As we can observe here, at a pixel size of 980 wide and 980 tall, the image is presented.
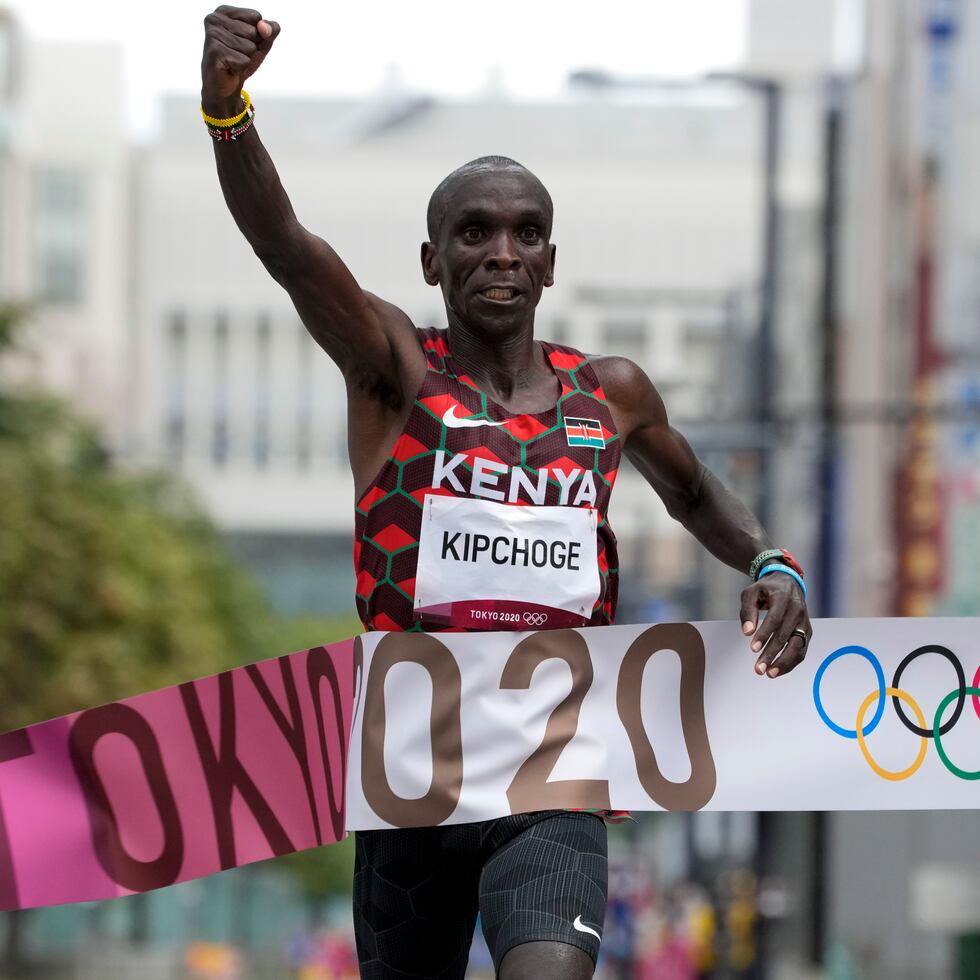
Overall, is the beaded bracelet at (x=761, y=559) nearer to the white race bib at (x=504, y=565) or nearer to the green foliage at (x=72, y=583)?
the white race bib at (x=504, y=565)

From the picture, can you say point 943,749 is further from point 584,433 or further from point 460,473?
point 460,473

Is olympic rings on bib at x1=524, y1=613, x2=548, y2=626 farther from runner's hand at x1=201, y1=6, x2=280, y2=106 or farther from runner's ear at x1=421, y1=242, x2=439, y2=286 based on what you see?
runner's hand at x1=201, y1=6, x2=280, y2=106

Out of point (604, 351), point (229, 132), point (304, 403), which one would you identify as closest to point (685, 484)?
point (229, 132)

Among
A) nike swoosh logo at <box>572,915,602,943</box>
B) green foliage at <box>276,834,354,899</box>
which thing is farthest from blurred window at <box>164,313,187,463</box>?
nike swoosh logo at <box>572,915,602,943</box>

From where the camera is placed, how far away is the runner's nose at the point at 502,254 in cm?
411

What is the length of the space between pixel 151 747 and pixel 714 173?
331 ft

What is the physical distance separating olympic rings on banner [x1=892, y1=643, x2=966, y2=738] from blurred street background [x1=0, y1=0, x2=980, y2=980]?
36 centimetres

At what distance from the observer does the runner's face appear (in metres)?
4.11

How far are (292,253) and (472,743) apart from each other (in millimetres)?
1056

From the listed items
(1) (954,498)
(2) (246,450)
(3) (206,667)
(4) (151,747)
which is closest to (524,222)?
(4) (151,747)

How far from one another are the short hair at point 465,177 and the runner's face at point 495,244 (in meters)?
0.01

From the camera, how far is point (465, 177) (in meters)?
4.15

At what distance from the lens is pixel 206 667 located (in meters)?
40.5

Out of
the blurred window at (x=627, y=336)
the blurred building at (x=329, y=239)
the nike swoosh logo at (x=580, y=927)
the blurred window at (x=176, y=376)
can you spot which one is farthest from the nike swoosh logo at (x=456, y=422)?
the blurred window at (x=176, y=376)
